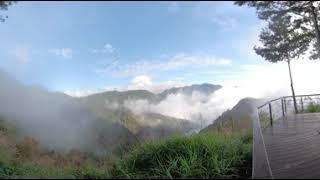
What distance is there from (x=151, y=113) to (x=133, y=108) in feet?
49.6

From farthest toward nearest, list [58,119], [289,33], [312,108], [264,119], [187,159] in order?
[58,119] → [312,108] → [264,119] → [289,33] → [187,159]

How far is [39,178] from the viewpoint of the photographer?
6668 mm

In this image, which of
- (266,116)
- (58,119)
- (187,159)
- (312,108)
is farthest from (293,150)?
(58,119)

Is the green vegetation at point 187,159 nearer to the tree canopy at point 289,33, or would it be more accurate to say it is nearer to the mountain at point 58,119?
the tree canopy at point 289,33

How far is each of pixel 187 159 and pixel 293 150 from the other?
3.10 metres

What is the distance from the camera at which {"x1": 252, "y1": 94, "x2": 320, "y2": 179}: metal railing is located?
25.0ft

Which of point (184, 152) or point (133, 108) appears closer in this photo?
point (184, 152)

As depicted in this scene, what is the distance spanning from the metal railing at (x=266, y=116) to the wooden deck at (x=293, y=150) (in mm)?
266

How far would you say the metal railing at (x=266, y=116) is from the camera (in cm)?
762

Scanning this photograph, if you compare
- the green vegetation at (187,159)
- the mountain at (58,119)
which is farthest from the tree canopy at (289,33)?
the mountain at (58,119)

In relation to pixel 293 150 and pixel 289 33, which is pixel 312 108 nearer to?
pixel 289 33

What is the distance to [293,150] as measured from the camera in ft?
36.6

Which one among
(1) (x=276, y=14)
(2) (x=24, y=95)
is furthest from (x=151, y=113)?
(1) (x=276, y=14)

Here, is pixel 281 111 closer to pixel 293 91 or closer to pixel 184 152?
pixel 293 91
